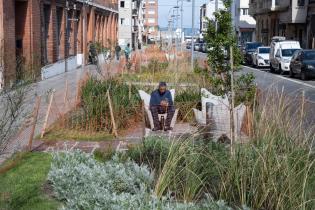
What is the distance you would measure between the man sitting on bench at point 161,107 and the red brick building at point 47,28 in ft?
12.3

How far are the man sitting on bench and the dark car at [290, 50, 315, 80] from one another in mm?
20849

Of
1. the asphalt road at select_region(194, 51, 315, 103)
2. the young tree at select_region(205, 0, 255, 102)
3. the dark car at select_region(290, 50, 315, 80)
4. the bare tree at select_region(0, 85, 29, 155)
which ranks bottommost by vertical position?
the asphalt road at select_region(194, 51, 315, 103)

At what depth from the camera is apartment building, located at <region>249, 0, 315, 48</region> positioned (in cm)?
5433

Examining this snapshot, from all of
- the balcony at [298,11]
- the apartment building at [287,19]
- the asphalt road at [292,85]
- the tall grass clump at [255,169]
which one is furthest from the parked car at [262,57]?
the tall grass clump at [255,169]

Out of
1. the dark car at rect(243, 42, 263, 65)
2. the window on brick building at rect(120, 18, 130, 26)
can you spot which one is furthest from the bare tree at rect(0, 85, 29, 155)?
Answer: the window on brick building at rect(120, 18, 130, 26)

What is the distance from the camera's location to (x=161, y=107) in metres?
11.6

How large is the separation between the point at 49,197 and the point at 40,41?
851 inches

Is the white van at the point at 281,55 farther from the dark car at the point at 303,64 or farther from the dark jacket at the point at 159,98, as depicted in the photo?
the dark jacket at the point at 159,98

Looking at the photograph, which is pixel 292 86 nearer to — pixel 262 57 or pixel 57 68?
pixel 57 68

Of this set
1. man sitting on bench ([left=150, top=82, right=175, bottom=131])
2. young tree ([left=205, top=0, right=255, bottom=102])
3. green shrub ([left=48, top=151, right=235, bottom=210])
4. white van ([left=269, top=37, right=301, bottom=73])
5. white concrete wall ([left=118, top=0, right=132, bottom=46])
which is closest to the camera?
green shrub ([left=48, top=151, right=235, bottom=210])

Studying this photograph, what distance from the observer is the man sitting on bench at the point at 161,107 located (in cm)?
1128

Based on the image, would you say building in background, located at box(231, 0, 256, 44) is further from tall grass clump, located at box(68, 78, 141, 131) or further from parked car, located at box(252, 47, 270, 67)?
tall grass clump, located at box(68, 78, 141, 131)

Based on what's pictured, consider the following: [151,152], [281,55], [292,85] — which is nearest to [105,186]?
[151,152]

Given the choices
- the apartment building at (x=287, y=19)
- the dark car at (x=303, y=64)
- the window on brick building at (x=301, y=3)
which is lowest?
the dark car at (x=303, y=64)
